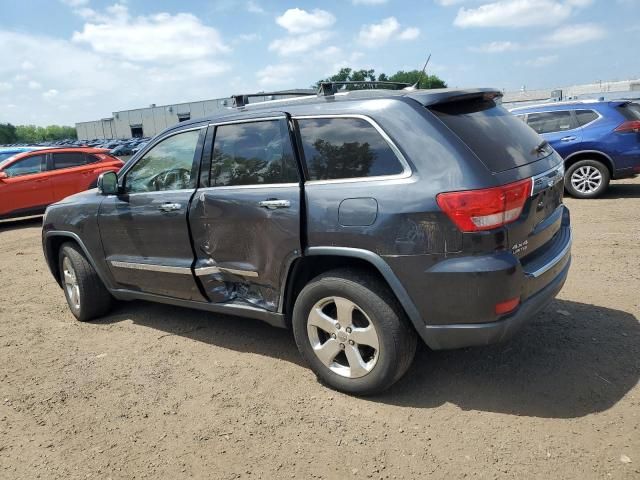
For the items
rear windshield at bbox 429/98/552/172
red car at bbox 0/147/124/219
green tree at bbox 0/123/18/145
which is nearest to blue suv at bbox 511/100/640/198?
rear windshield at bbox 429/98/552/172

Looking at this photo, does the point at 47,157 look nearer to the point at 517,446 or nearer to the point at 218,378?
the point at 218,378

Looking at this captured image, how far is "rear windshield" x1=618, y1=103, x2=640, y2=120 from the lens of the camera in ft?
29.7

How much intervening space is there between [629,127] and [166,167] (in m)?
8.26

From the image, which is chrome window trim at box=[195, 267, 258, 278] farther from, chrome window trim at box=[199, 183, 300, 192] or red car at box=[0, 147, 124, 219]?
red car at box=[0, 147, 124, 219]

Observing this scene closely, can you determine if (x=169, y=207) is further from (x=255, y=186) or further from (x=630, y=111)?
(x=630, y=111)

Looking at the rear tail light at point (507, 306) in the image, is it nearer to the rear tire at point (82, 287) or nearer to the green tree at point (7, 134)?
the rear tire at point (82, 287)

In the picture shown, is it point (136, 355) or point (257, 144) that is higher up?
point (257, 144)

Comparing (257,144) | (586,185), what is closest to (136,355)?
(257,144)

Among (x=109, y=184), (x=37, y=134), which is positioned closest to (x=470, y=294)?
(x=109, y=184)

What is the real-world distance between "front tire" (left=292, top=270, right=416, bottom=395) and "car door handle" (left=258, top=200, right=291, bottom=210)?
1.63ft

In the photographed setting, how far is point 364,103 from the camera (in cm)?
310

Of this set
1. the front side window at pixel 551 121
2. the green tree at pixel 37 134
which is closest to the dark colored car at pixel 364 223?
the front side window at pixel 551 121

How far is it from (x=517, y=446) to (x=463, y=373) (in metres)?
0.80

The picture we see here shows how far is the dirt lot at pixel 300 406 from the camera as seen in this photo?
104 inches
